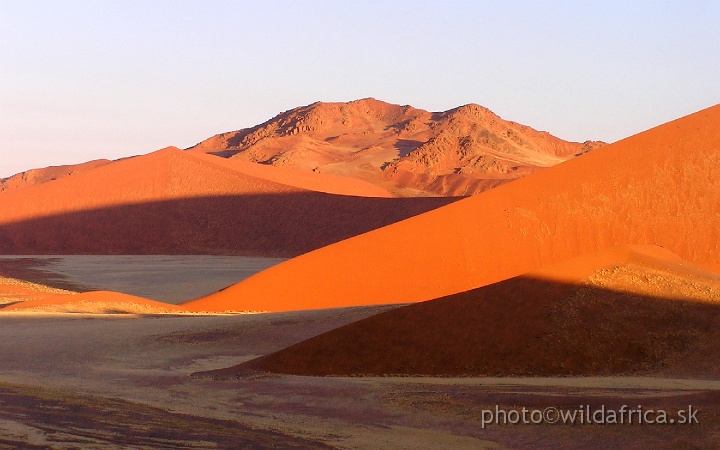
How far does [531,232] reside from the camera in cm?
3102

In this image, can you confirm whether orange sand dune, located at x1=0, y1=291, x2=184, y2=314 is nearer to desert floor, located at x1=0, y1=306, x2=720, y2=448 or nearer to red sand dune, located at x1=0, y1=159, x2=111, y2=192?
desert floor, located at x1=0, y1=306, x2=720, y2=448

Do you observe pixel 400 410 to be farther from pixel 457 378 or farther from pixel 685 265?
pixel 685 265

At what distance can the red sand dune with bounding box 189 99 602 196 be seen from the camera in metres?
114

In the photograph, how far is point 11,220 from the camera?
233 ft

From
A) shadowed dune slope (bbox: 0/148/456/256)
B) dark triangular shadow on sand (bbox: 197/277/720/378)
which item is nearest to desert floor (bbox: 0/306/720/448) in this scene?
dark triangular shadow on sand (bbox: 197/277/720/378)

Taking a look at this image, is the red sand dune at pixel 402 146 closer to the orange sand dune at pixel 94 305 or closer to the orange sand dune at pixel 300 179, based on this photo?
the orange sand dune at pixel 300 179

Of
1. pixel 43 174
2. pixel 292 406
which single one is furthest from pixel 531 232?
pixel 43 174

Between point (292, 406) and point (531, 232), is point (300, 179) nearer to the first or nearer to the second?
point (531, 232)

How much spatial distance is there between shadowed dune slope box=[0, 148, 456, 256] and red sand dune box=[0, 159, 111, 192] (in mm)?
61201

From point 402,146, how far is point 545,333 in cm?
12248

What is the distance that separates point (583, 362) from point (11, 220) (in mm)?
65163

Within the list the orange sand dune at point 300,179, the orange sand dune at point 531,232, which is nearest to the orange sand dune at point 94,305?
the orange sand dune at point 531,232

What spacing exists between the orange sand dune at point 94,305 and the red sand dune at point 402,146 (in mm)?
71115

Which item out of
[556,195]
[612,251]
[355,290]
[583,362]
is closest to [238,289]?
[355,290]
